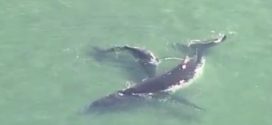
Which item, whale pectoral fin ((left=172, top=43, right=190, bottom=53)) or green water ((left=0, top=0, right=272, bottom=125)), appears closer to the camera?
green water ((left=0, top=0, right=272, bottom=125))

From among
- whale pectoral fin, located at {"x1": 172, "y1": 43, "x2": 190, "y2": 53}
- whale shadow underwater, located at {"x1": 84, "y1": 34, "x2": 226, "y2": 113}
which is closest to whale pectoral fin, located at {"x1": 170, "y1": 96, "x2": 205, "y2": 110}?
whale shadow underwater, located at {"x1": 84, "y1": 34, "x2": 226, "y2": 113}

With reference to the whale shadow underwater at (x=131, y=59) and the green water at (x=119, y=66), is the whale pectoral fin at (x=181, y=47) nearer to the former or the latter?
the green water at (x=119, y=66)

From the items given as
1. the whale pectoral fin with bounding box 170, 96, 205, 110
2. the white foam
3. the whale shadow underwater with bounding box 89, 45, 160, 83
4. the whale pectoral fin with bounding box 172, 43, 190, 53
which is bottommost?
the whale pectoral fin with bounding box 170, 96, 205, 110

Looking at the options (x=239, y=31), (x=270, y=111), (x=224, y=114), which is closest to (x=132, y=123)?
(x=224, y=114)

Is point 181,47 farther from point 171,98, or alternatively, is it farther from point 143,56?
point 171,98

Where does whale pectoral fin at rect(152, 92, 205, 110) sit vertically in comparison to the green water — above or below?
below

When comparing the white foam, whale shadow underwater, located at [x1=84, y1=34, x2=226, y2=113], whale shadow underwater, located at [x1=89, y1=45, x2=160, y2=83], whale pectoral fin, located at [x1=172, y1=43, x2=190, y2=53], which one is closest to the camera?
whale shadow underwater, located at [x1=84, y1=34, x2=226, y2=113]

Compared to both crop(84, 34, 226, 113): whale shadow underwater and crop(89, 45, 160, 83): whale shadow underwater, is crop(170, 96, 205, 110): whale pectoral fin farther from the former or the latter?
crop(89, 45, 160, 83): whale shadow underwater

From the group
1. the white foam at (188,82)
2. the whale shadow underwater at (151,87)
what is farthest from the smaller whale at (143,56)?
the white foam at (188,82)

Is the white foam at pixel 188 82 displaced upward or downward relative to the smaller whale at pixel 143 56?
downward
